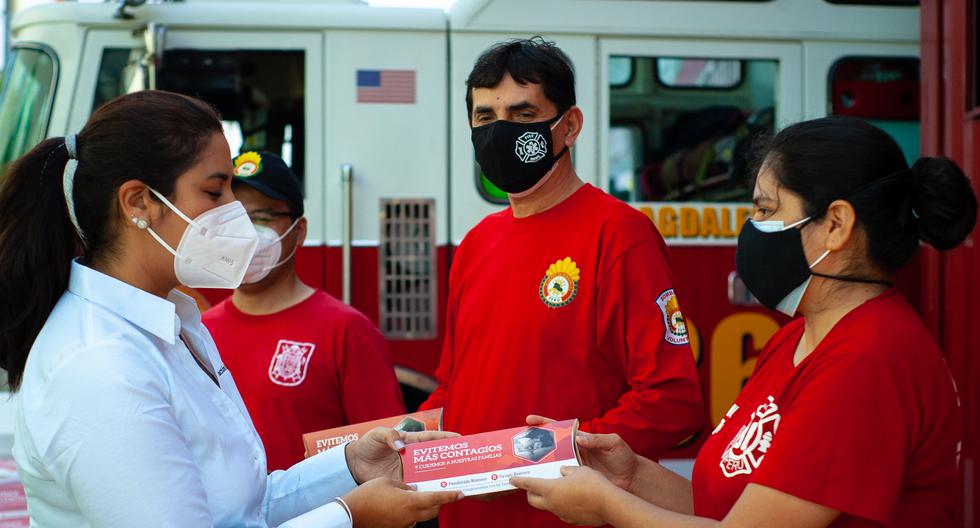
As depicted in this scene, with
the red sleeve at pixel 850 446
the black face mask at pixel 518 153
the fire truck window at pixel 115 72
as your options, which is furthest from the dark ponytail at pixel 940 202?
the fire truck window at pixel 115 72

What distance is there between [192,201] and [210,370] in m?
0.38

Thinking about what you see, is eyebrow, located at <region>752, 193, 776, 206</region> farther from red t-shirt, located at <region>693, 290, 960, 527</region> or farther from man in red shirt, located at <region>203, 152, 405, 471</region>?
man in red shirt, located at <region>203, 152, 405, 471</region>

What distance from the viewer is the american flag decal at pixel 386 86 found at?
461cm

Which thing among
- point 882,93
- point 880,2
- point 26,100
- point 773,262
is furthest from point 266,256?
point 880,2

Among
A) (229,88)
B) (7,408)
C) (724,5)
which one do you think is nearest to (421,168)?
(229,88)

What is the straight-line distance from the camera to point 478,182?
4.65 meters

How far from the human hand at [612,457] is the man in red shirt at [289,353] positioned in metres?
0.91

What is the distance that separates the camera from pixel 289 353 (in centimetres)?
313

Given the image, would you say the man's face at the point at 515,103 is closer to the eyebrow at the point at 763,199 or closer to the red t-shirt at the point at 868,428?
the eyebrow at the point at 763,199

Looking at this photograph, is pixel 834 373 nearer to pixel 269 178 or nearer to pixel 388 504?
pixel 388 504

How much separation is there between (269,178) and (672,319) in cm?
156

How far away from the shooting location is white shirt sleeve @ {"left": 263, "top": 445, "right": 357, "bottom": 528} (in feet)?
7.49

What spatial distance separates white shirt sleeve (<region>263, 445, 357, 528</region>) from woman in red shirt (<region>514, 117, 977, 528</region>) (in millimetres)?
471

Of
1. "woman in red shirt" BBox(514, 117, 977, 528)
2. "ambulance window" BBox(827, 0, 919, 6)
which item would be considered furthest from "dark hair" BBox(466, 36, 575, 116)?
"ambulance window" BBox(827, 0, 919, 6)
